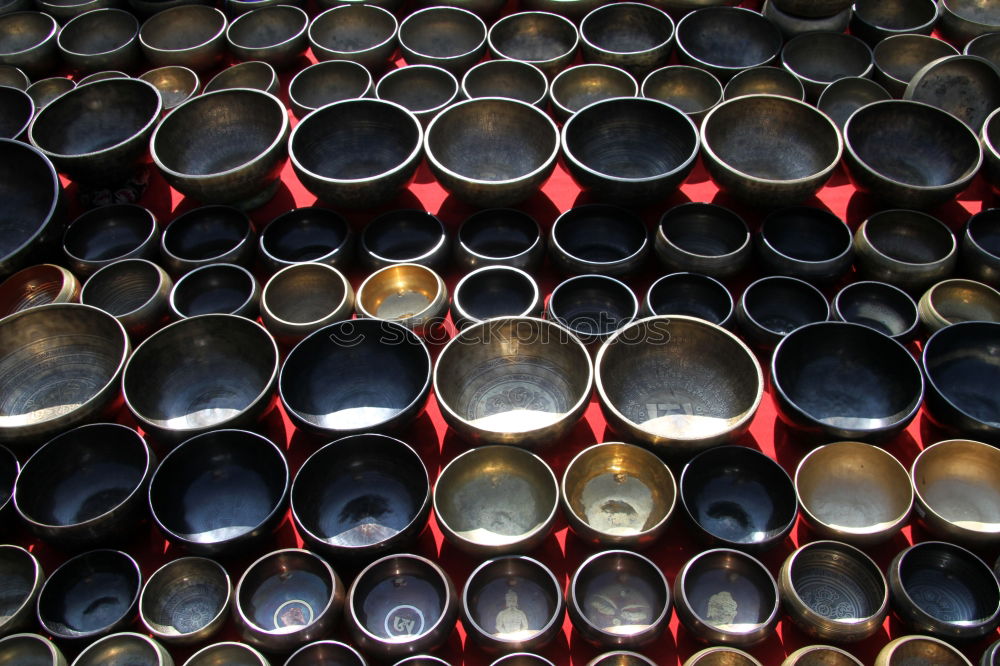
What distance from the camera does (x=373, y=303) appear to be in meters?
4.52

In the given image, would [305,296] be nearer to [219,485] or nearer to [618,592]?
[219,485]

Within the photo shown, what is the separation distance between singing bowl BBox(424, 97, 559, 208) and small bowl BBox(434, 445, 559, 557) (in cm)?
215

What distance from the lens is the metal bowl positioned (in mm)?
3160

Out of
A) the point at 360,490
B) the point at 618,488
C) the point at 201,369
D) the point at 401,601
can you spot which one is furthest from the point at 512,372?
the point at 201,369

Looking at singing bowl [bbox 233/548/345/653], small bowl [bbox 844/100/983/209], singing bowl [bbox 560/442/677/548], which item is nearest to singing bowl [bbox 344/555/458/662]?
singing bowl [bbox 233/548/345/653]

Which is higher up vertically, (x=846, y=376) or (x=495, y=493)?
(x=846, y=376)

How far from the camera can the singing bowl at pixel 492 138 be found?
511 centimetres

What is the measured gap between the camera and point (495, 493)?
145 inches

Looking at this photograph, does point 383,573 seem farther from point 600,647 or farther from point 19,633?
point 19,633

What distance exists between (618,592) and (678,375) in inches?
50.7

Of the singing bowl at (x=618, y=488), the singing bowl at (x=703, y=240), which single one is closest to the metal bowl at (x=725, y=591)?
the singing bowl at (x=618, y=488)

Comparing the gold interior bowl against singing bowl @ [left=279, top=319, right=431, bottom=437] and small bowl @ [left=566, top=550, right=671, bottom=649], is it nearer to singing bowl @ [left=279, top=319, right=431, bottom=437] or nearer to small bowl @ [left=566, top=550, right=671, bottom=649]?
small bowl @ [left=566, top=550, right=671, bottom=649]

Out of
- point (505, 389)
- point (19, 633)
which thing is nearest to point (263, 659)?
point (19, 633)

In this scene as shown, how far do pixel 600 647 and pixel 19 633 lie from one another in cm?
251
